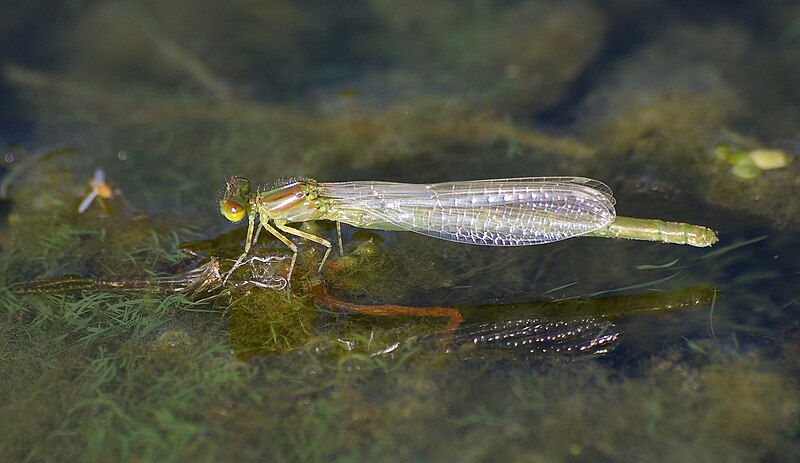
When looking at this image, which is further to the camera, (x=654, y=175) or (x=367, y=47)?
(x=367, y=47)

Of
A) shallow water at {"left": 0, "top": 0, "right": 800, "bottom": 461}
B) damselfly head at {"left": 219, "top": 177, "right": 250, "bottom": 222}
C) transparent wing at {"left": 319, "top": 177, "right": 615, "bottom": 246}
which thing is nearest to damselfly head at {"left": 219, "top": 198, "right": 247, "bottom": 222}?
damselfly head at {"left": 219, "top": 177, "right": 250, "bottom": 222}

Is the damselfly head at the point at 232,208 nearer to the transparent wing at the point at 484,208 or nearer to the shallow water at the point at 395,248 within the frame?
the shallow water at the point at 395,248

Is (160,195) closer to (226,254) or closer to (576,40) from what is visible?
(226,254)

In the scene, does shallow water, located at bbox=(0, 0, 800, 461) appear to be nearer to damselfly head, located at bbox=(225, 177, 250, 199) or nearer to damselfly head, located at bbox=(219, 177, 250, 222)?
damselfly head, located at bbox=(219, 177, 250, 222)

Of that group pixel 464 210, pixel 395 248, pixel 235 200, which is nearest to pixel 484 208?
pixel 464 210

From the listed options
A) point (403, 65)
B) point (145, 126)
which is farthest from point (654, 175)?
point (145, 126)

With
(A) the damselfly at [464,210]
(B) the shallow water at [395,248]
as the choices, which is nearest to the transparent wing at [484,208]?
(A) the damselfly at [464,210]

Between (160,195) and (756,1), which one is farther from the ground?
(756,1)
